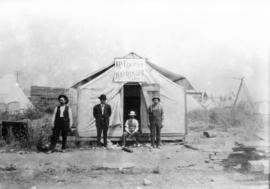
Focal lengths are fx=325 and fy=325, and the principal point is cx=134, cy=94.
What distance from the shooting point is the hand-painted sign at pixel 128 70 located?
32.9 feet

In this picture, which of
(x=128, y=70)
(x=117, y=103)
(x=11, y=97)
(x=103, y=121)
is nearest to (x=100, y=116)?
(x=103, y=121)

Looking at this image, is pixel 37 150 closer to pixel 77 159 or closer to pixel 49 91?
pixel 77 159

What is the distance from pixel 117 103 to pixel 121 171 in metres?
4.07

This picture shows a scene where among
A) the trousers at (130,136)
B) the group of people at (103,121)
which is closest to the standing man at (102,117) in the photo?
the group of people at (103,121)

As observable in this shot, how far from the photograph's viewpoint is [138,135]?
32.3 ft

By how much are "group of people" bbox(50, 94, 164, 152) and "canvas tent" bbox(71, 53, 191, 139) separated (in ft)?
1.45

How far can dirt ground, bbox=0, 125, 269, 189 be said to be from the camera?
17.6ft

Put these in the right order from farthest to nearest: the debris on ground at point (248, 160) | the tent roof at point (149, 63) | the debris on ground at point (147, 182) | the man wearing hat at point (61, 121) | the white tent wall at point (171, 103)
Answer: the white tent wall at point (171, 103) → the tent roof at point (149, 63) → the man wearing hat at point (61, 121) → the debris on ground at point (248, 160) → the debris on ground at point (147, 182)

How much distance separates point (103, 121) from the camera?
30.0ft

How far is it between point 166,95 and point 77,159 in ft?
13.4

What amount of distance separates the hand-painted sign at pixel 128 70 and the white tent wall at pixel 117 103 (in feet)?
0.52

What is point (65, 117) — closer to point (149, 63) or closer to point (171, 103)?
point (149, 63)

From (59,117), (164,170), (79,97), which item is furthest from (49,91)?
(164,170)

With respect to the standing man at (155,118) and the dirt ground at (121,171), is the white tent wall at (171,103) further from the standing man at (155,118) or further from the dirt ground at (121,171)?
the dirt ground at (121,171)
